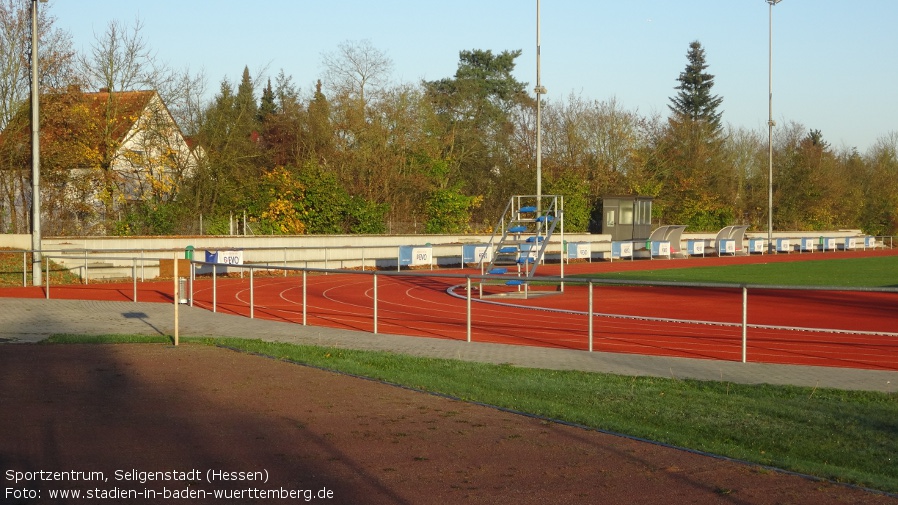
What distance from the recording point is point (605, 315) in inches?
635

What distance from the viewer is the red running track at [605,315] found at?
15414 millimetres

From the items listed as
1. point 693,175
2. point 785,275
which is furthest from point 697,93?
point 785,275

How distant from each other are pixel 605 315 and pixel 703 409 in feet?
23.3

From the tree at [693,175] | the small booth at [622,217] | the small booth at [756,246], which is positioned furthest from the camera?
the tree at [693,175]

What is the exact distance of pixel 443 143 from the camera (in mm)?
61000

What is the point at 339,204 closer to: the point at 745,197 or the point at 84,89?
the point at 84,89

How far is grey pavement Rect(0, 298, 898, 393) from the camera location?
11.6m

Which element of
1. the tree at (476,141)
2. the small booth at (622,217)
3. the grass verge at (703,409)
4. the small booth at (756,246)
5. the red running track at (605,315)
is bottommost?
the red running track at (605,315)

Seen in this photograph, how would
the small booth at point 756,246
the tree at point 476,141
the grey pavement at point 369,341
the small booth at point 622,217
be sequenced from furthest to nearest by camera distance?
the small booth at point 756,246
the tree at point 476,141
the small booth at point 622,217
the grey pavement at point 369,341

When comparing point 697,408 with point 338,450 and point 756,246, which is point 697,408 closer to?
point 338,450

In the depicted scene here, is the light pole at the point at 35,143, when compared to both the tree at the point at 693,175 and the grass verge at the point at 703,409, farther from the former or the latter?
the tree at the point at 693,175

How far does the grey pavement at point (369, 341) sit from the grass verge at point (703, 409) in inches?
32.8

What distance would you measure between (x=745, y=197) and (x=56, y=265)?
61.0 m

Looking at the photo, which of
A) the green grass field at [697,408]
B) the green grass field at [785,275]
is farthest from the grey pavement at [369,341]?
the green grass field at [785,275]
